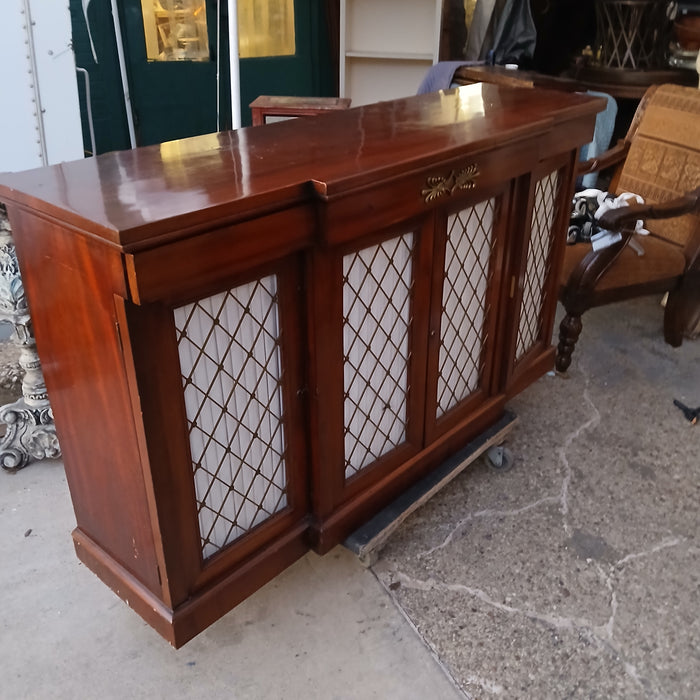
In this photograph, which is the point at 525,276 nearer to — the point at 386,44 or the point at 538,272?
the point at 538,272

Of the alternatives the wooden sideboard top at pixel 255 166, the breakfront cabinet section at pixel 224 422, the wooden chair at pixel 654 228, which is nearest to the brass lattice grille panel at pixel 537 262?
the wooden sideboard top at pixel 255 166

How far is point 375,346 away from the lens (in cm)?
148

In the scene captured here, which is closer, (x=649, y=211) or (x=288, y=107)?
(x=649, y=211)

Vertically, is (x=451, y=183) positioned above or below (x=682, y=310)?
above

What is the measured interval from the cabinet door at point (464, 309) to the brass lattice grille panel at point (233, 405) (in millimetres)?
462

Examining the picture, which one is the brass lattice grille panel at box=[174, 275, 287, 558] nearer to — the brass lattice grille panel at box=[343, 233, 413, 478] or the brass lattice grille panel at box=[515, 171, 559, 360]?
the brass lattice grille panel at box=[343, 233, 413, 478]

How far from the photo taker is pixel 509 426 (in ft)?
6.58

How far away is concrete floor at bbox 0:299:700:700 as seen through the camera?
1.41 metres

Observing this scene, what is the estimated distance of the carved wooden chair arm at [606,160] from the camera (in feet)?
8.75

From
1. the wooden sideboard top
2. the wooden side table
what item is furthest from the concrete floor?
the wooden side table

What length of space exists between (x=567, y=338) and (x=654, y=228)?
663 millimetres

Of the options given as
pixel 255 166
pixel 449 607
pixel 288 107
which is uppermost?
pixel 255 166

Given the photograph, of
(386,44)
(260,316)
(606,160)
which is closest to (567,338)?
(606,160)

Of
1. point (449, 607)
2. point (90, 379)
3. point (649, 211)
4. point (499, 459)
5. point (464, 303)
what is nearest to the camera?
point (90, 379)
